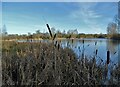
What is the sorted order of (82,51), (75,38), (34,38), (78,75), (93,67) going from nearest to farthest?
(78,75), (93,67), (82,51), (75,38), (34,38)

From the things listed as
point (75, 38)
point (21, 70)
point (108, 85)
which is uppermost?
point (75, 38)

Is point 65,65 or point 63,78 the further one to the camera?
point 65,65

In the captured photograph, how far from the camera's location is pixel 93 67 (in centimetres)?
271

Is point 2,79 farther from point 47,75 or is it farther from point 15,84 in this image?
point 47,75

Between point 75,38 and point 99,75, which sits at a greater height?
point 75,38

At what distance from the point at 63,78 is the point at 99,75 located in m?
0.44

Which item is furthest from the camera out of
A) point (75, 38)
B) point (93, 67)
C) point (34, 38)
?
point (34, 38)

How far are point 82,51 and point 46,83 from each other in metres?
0.80

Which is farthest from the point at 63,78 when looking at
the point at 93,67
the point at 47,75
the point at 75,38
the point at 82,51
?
the point at 75,38

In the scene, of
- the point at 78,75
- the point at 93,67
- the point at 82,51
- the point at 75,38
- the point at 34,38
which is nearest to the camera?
the point at 78,75

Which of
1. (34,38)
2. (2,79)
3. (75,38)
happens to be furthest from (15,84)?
(34,38)

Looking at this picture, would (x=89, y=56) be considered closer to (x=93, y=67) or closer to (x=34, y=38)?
(x=93, y=67)

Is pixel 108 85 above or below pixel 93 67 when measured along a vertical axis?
below

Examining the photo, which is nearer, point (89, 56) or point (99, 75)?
point (99, 75)
